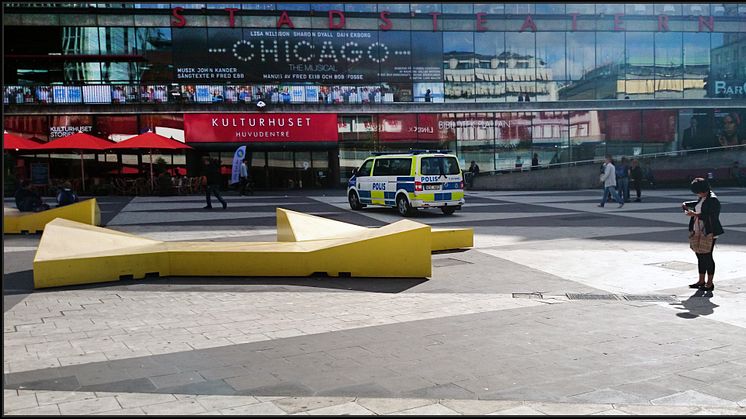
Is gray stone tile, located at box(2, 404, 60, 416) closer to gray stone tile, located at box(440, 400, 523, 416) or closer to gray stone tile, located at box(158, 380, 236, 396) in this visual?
gray stone tile, located at box(158, 380, 236, 396)

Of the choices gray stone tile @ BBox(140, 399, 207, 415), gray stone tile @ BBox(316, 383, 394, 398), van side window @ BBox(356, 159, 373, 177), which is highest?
van side window @ BBox(356, 159, 373, 177)

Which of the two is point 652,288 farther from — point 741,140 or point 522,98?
point 741,140

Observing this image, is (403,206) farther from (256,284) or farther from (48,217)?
(256,284)

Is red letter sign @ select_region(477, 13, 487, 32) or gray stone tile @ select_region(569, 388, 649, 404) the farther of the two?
red letter sign @ select_region(477, 13, 487, 32)

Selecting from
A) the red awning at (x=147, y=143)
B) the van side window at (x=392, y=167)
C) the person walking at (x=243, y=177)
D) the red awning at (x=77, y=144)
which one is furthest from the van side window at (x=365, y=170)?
the red awning at (x=77, y=144)

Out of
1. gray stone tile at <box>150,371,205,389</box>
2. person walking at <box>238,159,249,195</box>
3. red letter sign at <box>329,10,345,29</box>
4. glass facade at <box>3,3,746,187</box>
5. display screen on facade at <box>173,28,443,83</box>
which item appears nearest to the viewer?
gray stone tile at <box>150,371,205,389</box>

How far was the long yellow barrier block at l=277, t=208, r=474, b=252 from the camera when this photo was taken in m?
12.5

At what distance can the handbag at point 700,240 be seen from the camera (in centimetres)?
928

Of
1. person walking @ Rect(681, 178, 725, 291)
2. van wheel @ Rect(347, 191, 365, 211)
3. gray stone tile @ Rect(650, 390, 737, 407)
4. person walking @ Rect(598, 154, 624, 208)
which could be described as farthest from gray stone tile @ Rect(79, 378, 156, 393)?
person walking @ Rect(598, 154, 624, 208)

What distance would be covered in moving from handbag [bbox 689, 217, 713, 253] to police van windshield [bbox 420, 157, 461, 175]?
10966 millimetres

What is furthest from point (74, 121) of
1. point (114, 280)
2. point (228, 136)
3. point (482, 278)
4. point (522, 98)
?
point (482, 278)

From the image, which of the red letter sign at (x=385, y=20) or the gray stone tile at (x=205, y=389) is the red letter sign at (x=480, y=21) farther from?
the gray stone tile at (x=205, y=389)

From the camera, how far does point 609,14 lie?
4097 cm

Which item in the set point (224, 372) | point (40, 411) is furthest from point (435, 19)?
point (40, 411)
